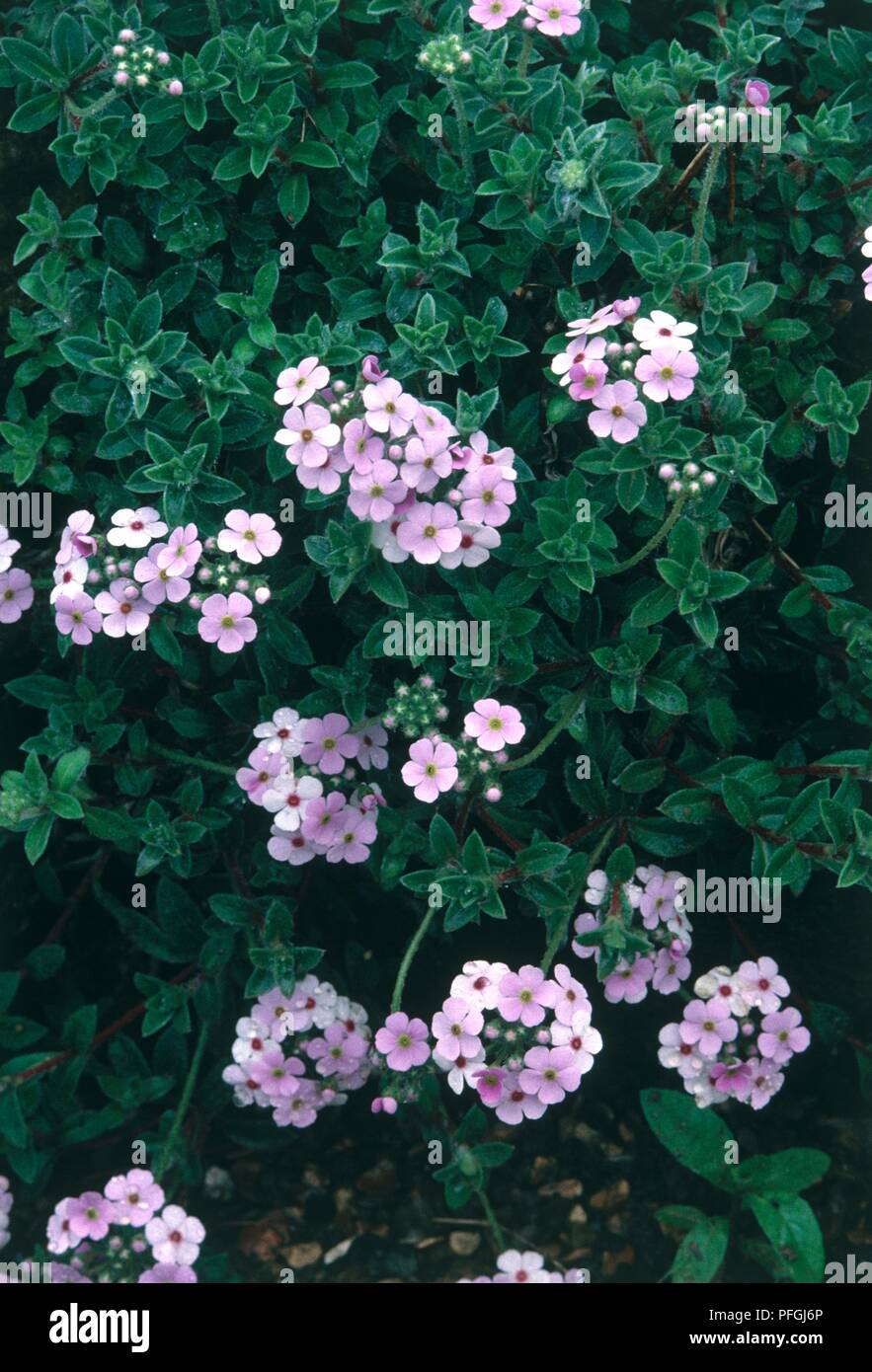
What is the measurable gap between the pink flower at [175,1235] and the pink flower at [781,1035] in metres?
1.72

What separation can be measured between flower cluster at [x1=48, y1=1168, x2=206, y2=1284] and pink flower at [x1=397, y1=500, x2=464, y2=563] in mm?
1954

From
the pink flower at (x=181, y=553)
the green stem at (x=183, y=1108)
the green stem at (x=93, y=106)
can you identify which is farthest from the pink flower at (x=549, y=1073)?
the green stem at (x=93, y=106)

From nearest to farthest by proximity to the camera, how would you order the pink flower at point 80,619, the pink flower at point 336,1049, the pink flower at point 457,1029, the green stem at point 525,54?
the pink flower at point 457,1029 < the pink flower at point 80,619 < the pink flower at point 336,1049 < the green stem at point 525,54

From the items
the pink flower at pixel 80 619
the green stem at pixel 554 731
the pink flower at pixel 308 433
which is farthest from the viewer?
the green stem at pixel 554 731

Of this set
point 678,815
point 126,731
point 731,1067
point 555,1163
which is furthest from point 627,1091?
point 126,731

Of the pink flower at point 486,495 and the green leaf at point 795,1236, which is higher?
the pink flower at point 486,495

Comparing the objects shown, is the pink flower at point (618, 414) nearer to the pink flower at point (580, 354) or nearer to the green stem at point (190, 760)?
the pink flower at point (580, 354)

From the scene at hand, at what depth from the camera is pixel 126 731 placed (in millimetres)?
4188

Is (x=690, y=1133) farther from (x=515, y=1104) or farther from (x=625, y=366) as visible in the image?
(x=625, y=366)

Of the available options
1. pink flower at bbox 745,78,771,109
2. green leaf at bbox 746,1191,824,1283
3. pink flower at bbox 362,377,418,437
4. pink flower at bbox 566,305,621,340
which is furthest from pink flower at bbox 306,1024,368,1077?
pink flower at bbox 745,78,771,109

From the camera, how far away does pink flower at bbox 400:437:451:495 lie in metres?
3.34

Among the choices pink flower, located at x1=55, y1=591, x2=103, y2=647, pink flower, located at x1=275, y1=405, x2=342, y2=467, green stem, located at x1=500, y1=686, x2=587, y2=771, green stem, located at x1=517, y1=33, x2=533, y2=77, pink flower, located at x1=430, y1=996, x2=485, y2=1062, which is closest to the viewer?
pink flower, located at x1=430, y1=996, x2=485, y2=1062

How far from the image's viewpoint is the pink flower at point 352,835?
3.74 metres

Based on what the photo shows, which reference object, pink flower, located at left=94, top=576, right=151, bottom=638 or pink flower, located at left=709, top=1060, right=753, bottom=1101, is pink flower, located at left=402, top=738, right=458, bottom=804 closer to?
pink flower, located at left=94, top=576, right=151, bottom=638
